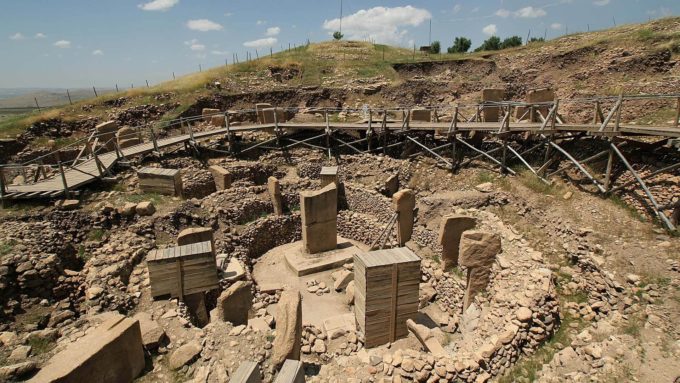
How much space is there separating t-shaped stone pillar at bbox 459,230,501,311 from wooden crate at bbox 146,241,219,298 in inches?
234

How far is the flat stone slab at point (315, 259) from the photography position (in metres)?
12.4

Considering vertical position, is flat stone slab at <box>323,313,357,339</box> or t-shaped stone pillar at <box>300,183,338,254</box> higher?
t-shaped stone pillar at <box>300,183,338,254</box>

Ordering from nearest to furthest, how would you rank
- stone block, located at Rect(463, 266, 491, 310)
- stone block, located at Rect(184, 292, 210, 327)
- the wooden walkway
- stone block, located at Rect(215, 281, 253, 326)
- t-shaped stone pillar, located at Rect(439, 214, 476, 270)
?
stone block, located at Rect(215, 281, 253, 326) → stone block, located at Rect(184, 292, 210, 327) → stone block, located at Rect(463, 266, 491, 310) → t-shaped stone pillar, located at Rect(439, 214, 476, 270) → the wooden walkway

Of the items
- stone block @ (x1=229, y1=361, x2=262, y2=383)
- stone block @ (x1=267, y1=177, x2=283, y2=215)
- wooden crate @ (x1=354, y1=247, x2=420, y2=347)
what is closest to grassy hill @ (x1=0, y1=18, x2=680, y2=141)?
stone block @ (x1=267, y1=177, x2=283, y2=215)

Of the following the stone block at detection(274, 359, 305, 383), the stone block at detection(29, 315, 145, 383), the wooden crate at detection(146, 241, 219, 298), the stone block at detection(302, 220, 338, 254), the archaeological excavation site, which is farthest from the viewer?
the stone block at detection(302, 220, 338, 254)

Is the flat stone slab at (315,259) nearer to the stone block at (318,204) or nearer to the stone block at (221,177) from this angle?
the stone block at (318,204)

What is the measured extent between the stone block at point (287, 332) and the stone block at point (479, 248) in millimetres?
4364

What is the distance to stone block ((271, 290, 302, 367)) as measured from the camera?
21.2 ft

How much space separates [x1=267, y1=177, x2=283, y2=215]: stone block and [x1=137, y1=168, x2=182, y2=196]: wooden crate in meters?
3.28

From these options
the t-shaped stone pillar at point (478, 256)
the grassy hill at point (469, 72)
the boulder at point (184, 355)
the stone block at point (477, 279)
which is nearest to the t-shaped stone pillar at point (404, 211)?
the t-shaped stone pillar at point (478, 256)

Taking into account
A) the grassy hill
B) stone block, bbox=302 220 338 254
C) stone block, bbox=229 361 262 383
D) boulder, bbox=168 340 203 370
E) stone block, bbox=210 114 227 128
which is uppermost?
the grassy hill

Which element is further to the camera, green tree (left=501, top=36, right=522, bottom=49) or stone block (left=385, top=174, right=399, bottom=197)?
green tree (left=501, top=36, right=522, bottom=49)

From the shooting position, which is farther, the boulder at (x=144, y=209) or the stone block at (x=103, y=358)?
the boulder at (x=144, y=209)

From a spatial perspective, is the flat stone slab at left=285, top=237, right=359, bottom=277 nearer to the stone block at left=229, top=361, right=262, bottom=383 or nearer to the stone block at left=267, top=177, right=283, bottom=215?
the stone block at left=267, top=177, right=283, bottom=215
